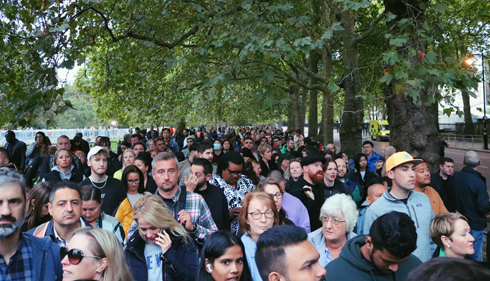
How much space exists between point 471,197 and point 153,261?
5.04m

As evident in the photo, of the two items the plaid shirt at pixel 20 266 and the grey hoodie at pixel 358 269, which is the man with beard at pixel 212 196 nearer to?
the grey hoodie at pixel 358 269

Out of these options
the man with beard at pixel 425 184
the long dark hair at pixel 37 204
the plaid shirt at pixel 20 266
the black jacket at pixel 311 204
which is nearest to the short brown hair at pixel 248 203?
the plaid shirt at pixel 20 266

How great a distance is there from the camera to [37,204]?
4570 mm

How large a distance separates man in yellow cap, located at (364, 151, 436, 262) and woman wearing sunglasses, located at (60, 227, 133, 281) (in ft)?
8.79

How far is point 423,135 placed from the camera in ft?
27.8

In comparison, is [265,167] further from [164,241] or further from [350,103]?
[164,241]

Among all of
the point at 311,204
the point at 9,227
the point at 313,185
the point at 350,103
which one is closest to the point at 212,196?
the point at 311,204

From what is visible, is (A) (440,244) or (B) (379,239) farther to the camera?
(A) (440,244)

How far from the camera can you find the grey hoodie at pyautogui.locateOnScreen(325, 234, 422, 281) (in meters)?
3.07

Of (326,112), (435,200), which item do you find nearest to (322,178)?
(435,200)

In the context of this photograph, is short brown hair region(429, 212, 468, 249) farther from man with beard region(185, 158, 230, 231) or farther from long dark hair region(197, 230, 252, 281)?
man with beard region(185, 158, 230, 231)

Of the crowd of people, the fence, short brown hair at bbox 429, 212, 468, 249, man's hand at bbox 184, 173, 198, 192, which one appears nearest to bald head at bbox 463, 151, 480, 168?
the crowd of people

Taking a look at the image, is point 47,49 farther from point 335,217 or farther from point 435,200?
point 435,200

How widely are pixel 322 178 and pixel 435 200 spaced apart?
1.50m
